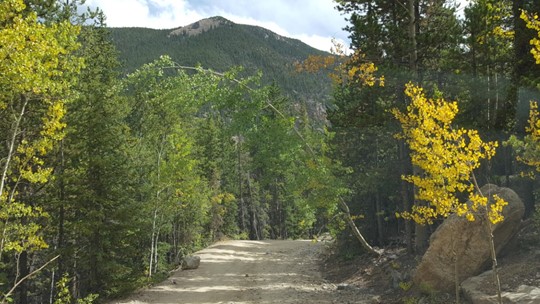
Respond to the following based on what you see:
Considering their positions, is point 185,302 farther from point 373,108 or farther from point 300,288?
point 373,108

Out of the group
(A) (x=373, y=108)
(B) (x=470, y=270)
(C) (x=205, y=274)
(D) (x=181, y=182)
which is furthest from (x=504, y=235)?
(D) (x=181, y=182)

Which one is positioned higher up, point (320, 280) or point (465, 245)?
point (465, 245)

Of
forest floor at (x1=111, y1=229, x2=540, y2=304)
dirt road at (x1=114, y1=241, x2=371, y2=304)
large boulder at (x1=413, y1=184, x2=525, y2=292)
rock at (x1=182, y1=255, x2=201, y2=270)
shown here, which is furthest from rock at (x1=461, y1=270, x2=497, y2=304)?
rock at (x1=182, y1=255, x2=201, y2=270)

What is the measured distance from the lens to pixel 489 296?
9086 millimetres

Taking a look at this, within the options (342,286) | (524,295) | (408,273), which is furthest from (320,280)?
(524,295)

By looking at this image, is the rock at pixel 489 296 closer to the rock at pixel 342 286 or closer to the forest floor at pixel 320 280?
the forest floor at pixel 320 280

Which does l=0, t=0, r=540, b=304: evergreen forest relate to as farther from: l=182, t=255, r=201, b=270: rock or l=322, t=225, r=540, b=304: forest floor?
l=182, t=255, r=201, b=270: rock

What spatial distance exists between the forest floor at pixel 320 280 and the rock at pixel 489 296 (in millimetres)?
274

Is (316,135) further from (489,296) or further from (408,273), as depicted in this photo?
(489,296)

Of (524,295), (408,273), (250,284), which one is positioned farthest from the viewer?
(250,284)

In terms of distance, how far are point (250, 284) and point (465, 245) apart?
946 cm

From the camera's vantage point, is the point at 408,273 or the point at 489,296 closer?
the point at 489,296

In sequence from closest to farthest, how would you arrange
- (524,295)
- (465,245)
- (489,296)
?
1. (524,295)
2. (489,296)
3. (465,245)

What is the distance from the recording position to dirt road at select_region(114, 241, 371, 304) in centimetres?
1419
